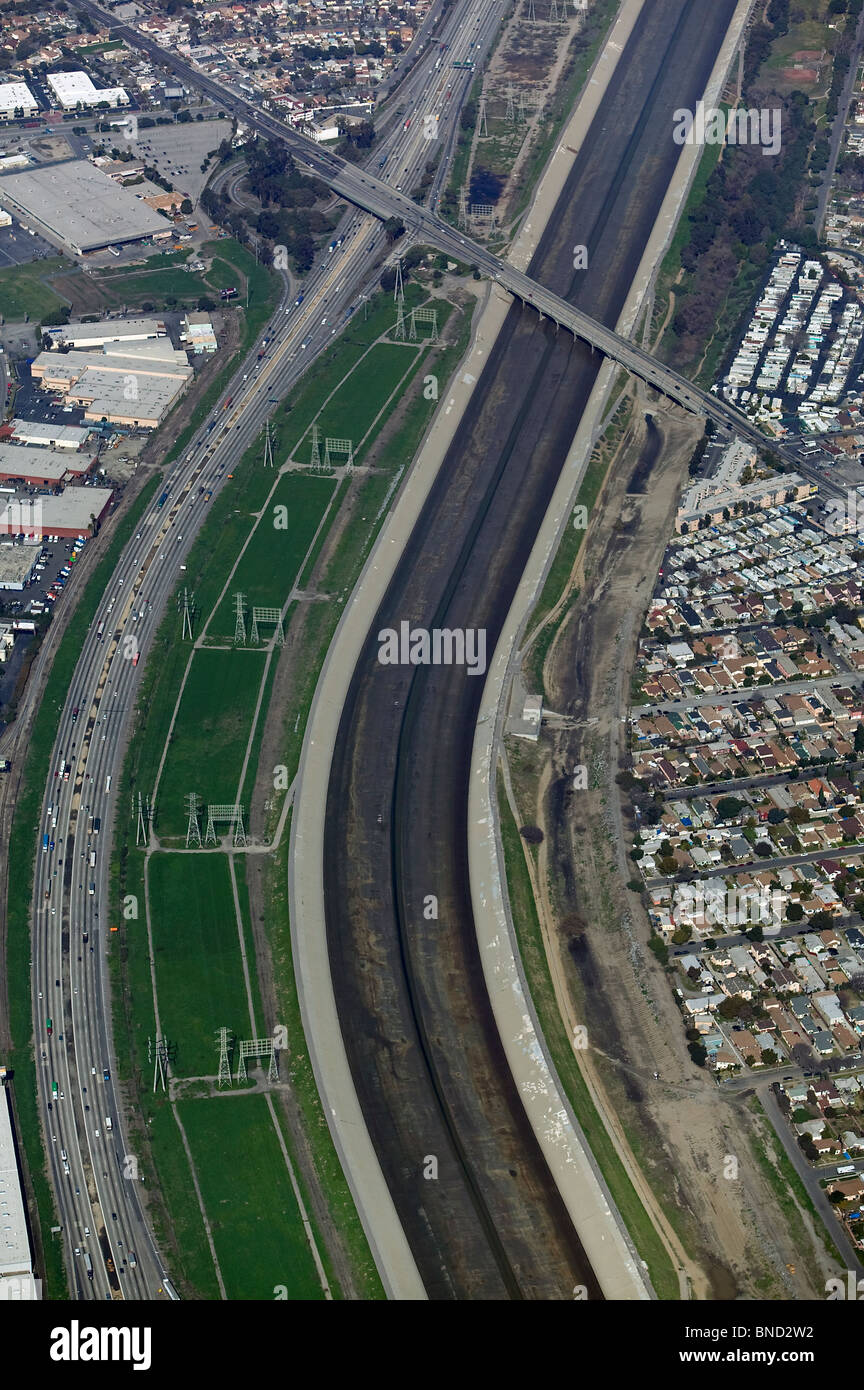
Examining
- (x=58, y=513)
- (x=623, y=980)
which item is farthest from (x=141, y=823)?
(x=58, y=513)

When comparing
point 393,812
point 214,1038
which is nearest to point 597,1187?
point 214,1038

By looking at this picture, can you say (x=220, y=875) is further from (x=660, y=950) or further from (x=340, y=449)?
(x=340, y=449)

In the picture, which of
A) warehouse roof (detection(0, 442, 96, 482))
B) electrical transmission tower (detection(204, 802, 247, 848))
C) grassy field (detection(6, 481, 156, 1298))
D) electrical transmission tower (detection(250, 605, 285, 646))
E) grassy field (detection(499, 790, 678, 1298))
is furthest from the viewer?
warehouse roof (detection(0, 442, 96, 482))

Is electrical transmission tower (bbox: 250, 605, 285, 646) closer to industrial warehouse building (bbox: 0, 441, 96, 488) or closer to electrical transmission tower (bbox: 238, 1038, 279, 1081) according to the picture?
industrial warehouse building (bbox: 0, 441, 96, 488)

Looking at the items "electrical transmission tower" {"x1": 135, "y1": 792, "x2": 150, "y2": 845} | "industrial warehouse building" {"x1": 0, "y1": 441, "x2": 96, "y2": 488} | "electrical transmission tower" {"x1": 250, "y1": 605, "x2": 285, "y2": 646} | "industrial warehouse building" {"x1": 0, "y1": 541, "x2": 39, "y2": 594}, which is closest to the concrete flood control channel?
"electrical transmission tower" {"x1": 250, "y1": 605, "x2": 285, "y2": 646}

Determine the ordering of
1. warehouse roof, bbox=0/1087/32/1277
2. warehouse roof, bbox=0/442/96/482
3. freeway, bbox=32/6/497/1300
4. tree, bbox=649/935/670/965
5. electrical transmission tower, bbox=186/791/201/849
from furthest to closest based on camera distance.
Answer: warehouse roof, bbox=0/442/96/482
electrical transmission tower, bbox=186/791/201/849
tree, bbox=649/935/670/965
freeway, bbox=32/6/497/1300
warehouse roof, bbox=0/1087/32/1277

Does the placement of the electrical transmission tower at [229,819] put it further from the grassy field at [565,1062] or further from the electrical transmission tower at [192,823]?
the grassy field at [565,1062]

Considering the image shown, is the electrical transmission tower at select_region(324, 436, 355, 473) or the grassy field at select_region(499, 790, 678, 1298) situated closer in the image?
the grassy field at select_region(499, 790, 678, 1298)
